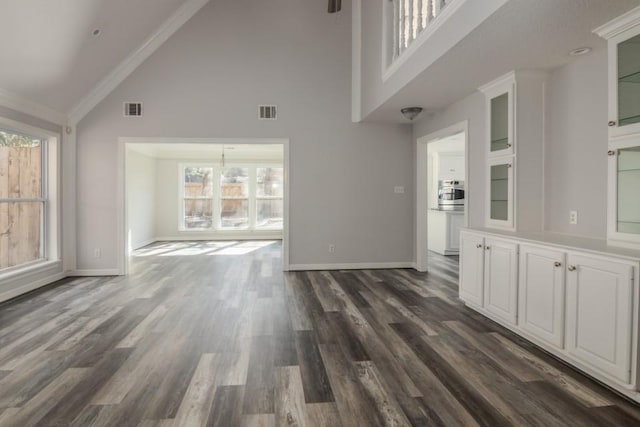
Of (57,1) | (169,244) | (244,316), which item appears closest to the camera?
(57,1)

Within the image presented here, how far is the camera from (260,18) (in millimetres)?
5730

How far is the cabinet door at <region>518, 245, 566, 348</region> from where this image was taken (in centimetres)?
264

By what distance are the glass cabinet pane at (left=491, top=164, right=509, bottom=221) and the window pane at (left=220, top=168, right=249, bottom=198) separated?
7.58 metres

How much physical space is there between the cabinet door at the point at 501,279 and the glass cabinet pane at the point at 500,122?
102cm

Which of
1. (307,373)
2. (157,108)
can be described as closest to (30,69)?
(157,108)

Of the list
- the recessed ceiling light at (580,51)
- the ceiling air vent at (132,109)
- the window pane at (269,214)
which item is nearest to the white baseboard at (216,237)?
the window pane at (269,214)

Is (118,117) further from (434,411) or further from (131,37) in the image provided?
(434,411)

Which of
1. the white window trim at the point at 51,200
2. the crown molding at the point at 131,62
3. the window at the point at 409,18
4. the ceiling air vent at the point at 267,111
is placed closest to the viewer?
the window at the point at 409,18

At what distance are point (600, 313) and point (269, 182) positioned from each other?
889cm

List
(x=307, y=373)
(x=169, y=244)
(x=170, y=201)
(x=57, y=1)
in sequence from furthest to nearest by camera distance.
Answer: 1. (x=170, y=201)
2. (x=169, y=244)
3. (x=57, y=1)
4. (x=307, y=373)

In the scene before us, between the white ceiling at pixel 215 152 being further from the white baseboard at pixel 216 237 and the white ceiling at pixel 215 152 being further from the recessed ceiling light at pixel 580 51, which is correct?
the recessed ceiling light at pixel 580 51

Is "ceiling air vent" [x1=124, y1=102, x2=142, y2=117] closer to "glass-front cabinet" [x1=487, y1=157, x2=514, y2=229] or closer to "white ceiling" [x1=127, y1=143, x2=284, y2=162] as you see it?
"white ceiling" [x1=127, y1=143, x2=284, y2=162]

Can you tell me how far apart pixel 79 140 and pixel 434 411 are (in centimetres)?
585

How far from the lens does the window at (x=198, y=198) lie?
10.1 metres
